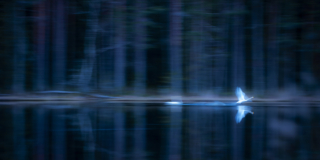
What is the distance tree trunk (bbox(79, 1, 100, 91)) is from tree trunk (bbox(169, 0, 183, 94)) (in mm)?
1902

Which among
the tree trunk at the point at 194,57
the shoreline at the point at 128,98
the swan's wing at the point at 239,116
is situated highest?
the tree trunk at the point at 194,57

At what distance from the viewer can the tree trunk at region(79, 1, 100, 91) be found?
233 inches

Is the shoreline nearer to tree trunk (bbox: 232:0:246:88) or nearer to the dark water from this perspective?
tree trunk (bbox: 232:0:246:88)

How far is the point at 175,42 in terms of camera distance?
594 centimetres

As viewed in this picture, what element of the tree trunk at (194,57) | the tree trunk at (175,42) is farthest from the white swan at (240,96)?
the tree trunk at (175,42)

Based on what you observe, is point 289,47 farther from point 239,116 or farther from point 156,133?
point 156,133

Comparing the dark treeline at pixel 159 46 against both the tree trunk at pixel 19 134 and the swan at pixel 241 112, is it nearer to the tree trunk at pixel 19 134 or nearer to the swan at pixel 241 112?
the swan at pixel 241 112

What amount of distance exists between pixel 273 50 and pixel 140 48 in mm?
3416

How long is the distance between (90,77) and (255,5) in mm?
4551

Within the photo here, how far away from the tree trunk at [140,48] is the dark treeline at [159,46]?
0.08 ft

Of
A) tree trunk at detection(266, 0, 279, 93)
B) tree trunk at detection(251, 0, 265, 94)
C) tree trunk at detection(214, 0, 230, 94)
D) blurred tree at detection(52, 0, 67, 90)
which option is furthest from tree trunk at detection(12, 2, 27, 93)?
tree trunk at detection(266, 0, 279, 93)

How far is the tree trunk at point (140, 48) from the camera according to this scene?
5922 mm

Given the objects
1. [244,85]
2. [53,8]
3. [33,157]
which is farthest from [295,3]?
[33,157]

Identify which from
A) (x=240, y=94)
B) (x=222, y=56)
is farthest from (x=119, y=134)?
(x=222, y=56)
